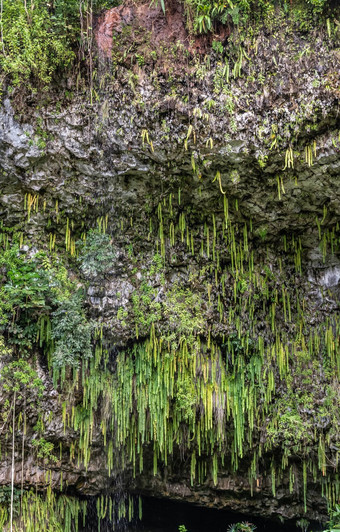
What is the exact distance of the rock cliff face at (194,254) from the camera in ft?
18.4

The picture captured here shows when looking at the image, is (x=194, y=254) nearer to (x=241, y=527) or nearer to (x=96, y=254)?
(x=96, y=254)

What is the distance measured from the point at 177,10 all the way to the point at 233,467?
21.4ft

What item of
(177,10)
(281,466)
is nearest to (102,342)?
(281,466)

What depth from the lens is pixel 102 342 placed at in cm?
627

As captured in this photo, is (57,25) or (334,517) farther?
(334,517)

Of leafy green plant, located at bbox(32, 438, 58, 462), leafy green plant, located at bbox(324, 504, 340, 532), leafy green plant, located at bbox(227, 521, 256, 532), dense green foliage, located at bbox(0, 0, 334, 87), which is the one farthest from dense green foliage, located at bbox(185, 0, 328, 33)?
leafy green plant, located at bbox(227, 521, 256, 532)

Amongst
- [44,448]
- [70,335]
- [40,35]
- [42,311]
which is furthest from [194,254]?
[40,35]

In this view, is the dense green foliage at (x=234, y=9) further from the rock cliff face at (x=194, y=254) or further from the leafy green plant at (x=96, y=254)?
the leafy green plant at (x=96, y=254)

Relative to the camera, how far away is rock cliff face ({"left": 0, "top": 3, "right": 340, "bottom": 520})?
18.4ft

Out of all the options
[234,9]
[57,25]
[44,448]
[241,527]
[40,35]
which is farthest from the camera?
[241,527]

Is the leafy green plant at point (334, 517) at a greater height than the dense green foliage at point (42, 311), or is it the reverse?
the dense green foliage at point (42, 311)

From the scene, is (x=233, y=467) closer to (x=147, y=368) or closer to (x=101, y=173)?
(x=147, y=368)

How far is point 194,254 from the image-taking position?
6625 millimetres

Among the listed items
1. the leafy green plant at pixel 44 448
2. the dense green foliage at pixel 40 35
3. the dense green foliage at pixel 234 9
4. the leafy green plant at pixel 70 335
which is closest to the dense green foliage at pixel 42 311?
the leafy green plant at pixel 70 335
